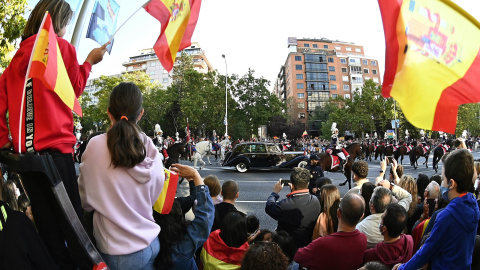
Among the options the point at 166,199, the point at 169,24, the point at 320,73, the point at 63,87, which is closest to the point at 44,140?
the point at 63,87

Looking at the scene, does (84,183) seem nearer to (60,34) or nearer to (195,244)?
(195,244)

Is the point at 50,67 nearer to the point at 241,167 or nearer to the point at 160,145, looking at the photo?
the point at 241,167

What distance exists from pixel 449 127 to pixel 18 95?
2385 mm

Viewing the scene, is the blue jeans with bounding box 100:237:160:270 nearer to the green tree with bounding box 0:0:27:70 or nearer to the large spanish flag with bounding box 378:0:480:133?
the large spanish flag with bounding box 378:0:480:133

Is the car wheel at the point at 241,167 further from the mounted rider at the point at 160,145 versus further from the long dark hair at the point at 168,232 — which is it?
the long dark hair at the point at 168,232

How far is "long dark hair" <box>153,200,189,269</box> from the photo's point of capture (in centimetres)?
217

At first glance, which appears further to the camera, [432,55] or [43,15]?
[43,15]

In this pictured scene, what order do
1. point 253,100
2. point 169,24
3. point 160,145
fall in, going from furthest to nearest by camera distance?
point 253,100 < point 160,145 < point 169,24

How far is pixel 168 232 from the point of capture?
225 centimetres

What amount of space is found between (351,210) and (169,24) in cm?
Result: 213

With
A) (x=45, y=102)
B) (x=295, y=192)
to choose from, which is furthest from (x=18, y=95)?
(x=295, y=192)

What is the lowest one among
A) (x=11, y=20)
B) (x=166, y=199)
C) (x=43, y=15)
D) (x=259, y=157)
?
(x=259, y=157)

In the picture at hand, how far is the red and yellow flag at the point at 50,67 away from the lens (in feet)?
5.87

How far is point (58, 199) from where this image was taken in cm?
172
